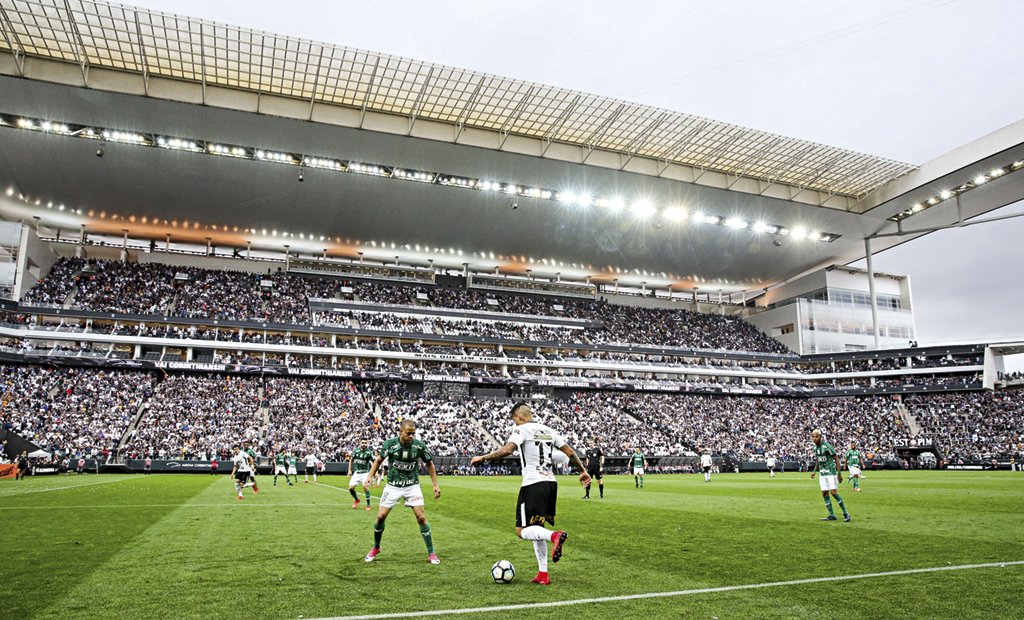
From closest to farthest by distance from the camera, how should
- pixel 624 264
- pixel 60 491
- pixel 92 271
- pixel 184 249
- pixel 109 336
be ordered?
pixel 60 491, pixel 109 336, pixel 92 271, pixel 184 249, pixel 624 264

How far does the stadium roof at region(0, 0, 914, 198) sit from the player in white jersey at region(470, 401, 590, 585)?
117ft

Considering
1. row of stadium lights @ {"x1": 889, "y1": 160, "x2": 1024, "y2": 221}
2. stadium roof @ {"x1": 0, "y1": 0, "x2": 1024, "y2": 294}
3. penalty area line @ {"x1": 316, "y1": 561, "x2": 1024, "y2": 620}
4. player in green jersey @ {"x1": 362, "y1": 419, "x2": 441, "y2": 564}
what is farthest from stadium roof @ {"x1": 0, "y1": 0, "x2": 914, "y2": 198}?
penalty area line @ {"x1": 316, "y1": 561, "x2": 1024, "y2": 620}

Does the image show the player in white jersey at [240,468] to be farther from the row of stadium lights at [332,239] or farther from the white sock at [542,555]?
the row of stadium lights at [332,239]

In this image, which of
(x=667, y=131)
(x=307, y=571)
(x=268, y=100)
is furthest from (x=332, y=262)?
(x=307, y=571)

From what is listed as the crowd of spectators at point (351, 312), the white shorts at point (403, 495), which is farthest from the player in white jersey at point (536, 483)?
the crowd of spectators at point (351, 312)

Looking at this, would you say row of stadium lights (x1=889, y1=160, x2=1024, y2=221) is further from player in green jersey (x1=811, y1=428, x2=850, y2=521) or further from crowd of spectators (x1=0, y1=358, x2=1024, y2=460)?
player in green jersey (x1=811, y1=428, x2=850, y2=521)

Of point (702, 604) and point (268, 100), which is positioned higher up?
point (268, 100)

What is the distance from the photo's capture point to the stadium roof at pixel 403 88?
35.5 m

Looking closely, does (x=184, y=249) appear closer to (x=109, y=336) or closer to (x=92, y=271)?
(x=92, y=271)

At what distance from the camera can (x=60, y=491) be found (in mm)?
23297

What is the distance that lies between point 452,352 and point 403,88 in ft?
90.9

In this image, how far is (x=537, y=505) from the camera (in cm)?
771

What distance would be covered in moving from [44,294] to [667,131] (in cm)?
5187

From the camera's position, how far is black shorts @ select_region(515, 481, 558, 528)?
770 cm
